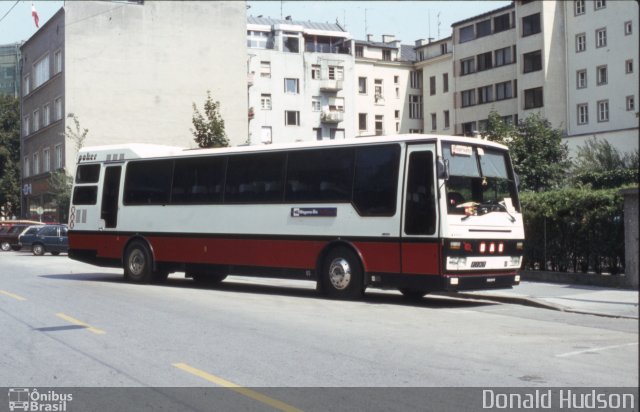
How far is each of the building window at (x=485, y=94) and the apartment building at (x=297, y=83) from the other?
1388 cm

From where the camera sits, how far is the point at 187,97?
193ft

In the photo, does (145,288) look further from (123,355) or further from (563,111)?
(563,111)

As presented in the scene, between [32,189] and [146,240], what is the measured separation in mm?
47910

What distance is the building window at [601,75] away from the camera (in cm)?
6006

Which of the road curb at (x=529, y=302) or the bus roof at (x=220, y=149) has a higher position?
the bus roof at (x=220, y=149)

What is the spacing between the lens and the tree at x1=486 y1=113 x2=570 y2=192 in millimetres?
41588

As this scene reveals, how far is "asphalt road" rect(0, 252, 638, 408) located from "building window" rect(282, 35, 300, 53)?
6727 cm

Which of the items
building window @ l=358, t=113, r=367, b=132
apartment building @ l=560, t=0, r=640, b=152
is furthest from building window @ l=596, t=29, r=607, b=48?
building window @ l=358, t=113, r=367, b=132

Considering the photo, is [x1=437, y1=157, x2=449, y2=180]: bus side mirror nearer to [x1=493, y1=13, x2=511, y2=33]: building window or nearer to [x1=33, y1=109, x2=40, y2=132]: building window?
[x1=33, y1=109, x2=40, y2=132]: building window

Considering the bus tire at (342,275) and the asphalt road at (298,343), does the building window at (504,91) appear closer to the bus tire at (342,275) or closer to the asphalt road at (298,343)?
the asphalt road at (298,343)

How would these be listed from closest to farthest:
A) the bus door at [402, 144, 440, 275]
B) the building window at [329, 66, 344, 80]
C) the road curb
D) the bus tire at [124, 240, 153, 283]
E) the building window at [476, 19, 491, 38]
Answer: the road curb → the bus door at [402, 144, 440, 275] → the bus tire at [124, 240, 153, 283] → the building window at [476, 19, 491, 38] → the building window at [329, 66, 344, 80]

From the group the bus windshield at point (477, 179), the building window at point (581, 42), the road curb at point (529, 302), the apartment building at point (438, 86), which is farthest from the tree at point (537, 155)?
the apartment building at point (438, 86)

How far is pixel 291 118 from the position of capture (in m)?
80.6

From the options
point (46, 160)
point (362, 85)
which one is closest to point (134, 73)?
point (46, 160)
